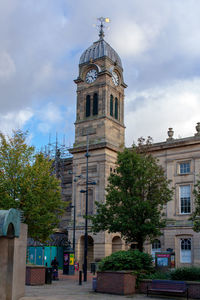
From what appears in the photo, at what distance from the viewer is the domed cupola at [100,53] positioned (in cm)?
4956

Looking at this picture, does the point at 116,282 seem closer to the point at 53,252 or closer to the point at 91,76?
the point at 53,252

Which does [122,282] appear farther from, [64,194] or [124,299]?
[64,194]

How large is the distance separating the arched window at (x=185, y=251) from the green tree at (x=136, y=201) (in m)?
13.5

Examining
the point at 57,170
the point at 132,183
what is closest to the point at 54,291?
the point at 132,183

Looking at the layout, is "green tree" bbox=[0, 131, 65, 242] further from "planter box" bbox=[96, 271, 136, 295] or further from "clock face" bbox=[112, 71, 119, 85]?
"clock face" bbox=[112, 71, 119, 85]

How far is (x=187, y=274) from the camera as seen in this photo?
19.5m

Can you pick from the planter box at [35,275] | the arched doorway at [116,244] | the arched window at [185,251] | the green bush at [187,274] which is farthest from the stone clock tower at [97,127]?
the green bush at [187,274]

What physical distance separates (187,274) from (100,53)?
35955mm

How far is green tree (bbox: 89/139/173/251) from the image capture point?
86.5 feet

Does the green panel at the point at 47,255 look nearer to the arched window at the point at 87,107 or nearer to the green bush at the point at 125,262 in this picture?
the arched window at the point at 87,107

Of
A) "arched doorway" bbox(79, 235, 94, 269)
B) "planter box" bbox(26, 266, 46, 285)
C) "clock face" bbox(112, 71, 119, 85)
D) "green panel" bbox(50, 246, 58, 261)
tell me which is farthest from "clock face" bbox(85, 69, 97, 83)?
"planter box" bbox(26, 266, 46, 285)

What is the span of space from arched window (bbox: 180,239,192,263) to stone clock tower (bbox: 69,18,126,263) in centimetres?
712

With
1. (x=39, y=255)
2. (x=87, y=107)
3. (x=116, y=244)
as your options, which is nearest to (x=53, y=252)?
(x=39, y=255)

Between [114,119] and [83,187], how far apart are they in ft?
31.5
